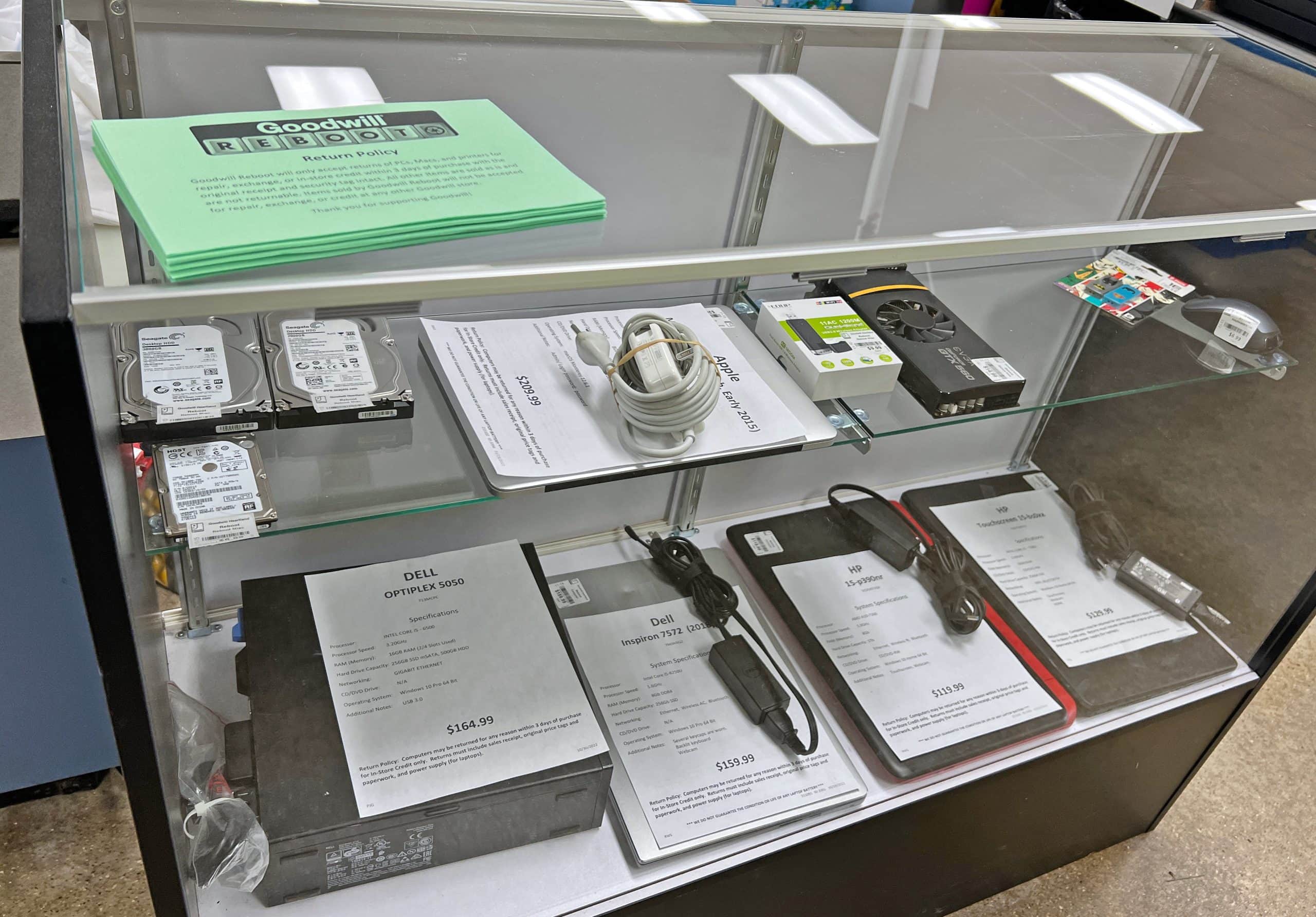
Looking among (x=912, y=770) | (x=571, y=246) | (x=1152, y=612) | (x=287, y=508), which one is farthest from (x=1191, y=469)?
(x=287, y=508)

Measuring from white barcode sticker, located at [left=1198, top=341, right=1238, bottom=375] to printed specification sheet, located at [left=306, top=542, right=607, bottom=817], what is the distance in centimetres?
81

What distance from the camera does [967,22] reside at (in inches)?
47.3

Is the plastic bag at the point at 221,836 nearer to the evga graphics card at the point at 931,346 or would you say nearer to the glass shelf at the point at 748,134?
the glass shelf at the point at 748,134

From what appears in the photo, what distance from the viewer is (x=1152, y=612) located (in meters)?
1.47

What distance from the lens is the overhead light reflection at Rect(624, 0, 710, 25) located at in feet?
3.34

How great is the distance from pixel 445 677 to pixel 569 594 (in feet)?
0.87

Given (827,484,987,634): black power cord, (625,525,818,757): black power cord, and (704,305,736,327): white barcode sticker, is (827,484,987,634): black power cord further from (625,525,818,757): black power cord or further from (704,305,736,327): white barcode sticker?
(704,305,736,327): white barcode sticker

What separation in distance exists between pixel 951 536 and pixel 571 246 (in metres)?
0.99

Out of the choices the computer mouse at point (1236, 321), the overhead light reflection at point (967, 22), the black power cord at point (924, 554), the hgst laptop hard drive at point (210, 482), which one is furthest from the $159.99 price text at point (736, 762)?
the overhead light reflection at point (967, 22)

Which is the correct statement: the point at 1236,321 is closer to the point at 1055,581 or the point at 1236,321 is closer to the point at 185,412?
the point at 1055,581

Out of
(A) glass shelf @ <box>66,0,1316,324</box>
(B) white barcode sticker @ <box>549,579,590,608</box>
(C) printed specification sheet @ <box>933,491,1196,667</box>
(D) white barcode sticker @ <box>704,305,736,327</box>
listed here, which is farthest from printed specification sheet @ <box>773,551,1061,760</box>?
(A) glass shelf @ <box>66,0,1316,324</box>

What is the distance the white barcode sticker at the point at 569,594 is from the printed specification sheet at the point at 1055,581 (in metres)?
0.59

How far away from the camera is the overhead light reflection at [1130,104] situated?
108cm

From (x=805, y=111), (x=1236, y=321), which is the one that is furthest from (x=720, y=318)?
(x=1236, y=321)
